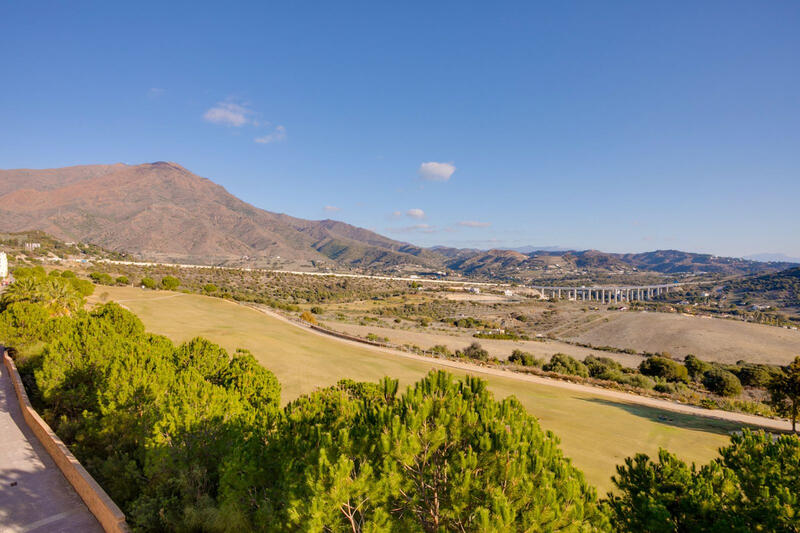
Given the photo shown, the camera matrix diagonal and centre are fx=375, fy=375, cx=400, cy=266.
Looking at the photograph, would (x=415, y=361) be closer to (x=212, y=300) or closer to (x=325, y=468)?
(x=325, y=468)

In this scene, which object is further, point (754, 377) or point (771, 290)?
point (771, 290)

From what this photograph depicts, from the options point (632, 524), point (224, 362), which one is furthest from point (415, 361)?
point (632, 524)

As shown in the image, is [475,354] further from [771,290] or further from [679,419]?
[771,290]

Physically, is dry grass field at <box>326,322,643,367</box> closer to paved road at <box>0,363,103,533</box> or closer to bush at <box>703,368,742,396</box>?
bush at <box>703,368,742,396</box>

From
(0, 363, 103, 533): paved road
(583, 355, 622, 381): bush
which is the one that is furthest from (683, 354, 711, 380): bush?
(0, 363, 103, 533): paved road

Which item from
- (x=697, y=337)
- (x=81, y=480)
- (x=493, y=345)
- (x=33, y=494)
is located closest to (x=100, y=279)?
(x=493, y=345)
